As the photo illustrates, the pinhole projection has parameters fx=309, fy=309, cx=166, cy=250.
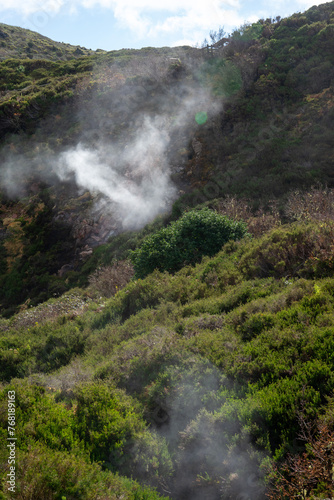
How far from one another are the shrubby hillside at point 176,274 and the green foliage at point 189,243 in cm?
5

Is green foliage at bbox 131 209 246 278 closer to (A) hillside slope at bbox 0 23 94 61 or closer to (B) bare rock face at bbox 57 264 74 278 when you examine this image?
(B) bare rock face at bbox 57 264 74 278

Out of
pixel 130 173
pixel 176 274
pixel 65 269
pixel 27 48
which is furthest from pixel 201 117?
pixel 27 48

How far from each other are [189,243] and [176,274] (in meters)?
1.01

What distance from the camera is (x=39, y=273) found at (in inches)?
447

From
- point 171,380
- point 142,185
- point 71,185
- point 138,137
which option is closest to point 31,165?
point 71,185

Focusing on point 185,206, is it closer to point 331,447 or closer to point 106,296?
point 106,296

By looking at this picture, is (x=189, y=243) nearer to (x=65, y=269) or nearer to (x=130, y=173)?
(x=65, y=269)

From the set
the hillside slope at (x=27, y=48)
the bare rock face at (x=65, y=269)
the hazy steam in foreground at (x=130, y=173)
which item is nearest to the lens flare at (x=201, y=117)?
the hazy steam in foreground at (x=130, y=173)

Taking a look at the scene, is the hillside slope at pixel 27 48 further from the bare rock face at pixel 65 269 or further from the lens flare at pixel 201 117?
the bare rock face at pixel 65 269

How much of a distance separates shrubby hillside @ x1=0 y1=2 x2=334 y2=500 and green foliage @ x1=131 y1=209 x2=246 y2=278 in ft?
0.17

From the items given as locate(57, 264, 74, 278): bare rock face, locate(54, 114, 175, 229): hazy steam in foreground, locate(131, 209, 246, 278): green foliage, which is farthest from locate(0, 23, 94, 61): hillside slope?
locate(131, 209, 246, 278): green foliage

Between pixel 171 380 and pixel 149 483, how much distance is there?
997 mm

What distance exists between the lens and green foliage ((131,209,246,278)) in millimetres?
7426

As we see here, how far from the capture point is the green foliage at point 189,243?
7.43m
